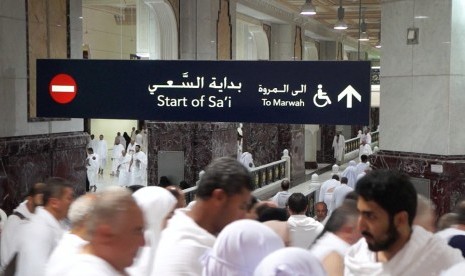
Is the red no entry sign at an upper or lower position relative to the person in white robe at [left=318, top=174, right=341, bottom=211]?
upper

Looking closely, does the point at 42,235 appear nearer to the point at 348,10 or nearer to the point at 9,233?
the point at 9,233

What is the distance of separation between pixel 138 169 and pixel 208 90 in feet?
29.1

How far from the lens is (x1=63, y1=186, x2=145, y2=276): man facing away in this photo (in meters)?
2.24

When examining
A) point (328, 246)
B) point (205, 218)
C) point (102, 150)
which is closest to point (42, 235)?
point (205, 218)

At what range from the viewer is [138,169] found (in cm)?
1639

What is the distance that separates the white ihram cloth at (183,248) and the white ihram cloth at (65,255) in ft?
1.01

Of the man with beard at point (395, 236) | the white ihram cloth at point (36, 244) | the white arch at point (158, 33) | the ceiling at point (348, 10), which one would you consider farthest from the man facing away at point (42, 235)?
the ceiling at point (348, 10)

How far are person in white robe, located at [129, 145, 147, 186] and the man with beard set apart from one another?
14136 millimetres

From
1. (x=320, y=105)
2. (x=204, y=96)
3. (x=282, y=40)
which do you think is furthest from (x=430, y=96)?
(x=282, y=40)

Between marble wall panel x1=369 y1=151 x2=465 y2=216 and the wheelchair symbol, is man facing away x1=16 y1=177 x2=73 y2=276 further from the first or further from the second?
marble wall panel x1=369 y1=151 x2=465 y2=216


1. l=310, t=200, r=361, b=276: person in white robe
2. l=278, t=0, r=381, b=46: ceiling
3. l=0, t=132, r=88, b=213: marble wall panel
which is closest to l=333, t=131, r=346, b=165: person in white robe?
l=278, t=0, r=381, b=46: ceiling

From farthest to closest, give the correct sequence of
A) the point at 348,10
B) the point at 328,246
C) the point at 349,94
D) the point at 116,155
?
the point at 348,10 → the point at 116,155 → the point at 349,94 → the point at 328,246

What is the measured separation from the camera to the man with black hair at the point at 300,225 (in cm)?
554

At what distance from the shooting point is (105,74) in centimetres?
804
